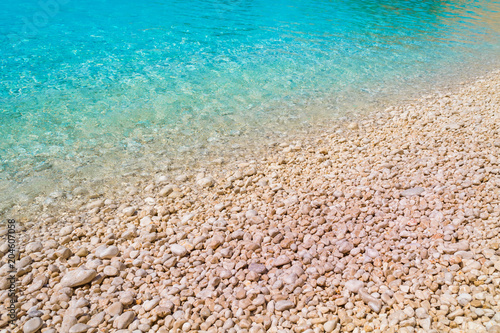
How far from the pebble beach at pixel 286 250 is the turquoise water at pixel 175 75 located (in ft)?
5.40

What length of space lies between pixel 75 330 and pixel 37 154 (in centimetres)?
514

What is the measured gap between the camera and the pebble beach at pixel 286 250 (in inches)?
138

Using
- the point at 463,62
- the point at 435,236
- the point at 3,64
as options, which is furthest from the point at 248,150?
the point at 463,62

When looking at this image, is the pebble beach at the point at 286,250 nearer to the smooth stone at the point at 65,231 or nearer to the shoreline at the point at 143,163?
the smooth stone at the point at 65,231

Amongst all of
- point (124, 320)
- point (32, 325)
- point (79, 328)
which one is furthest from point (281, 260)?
point (32, 325)

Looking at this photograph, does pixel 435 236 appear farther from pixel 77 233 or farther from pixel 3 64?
pixel 3 64

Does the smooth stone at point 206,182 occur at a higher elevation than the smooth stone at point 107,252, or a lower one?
lower

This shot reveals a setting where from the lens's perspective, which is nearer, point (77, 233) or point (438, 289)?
point (438, 289)

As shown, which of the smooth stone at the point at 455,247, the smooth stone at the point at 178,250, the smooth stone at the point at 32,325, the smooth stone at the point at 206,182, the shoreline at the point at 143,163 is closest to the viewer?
the smooth stone at the point at 32,325

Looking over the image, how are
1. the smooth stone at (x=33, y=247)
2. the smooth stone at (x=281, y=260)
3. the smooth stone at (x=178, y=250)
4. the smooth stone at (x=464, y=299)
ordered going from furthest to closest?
1. the smooth stone at (x=33, y=247)
2. the smooth stone at (x=178, y=250)
3. the smooth stone at (x=281, y=260)
4. the smooth stone at (x=464, y=299)

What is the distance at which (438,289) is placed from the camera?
3.54 metres

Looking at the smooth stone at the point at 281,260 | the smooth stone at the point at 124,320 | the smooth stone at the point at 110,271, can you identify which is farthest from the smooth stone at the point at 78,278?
the smooth stone at the point at 281,260

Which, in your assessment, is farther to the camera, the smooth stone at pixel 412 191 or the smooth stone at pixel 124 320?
the smooth stone at pixel 412 191

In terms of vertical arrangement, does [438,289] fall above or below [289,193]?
above
